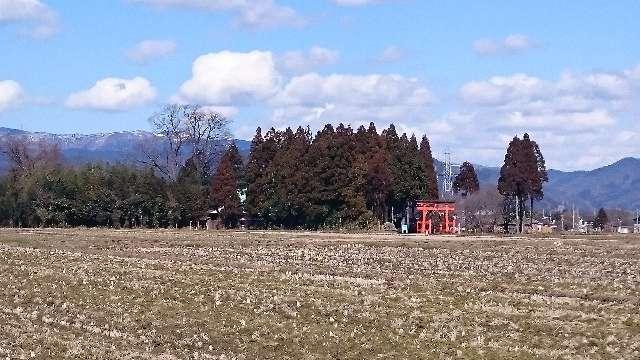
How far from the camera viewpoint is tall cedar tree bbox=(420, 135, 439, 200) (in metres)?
89.3

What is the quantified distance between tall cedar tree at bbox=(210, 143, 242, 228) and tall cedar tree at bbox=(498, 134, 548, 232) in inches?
981

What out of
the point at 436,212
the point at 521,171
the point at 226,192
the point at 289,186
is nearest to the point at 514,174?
the point at 521,171

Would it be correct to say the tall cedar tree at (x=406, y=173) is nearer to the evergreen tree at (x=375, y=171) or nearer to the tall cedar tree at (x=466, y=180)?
the evergreen tree at (x=375, y=171)

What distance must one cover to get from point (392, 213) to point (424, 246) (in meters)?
40.8

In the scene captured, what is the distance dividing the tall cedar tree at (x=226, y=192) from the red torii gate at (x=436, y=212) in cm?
1764

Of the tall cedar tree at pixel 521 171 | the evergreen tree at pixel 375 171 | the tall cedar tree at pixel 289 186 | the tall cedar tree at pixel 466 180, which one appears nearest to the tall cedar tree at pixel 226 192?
the tall cedar tree at pixel 289 186

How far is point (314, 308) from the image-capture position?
23.7 m

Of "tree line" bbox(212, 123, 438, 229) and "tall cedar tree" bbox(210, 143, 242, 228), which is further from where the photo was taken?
"tall cedar tree" bbox(210, 143, 242, 228)

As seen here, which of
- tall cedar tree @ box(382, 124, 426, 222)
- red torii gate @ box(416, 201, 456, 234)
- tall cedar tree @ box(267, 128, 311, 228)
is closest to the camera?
red torii gate @ box(416, 201, 456, 234)

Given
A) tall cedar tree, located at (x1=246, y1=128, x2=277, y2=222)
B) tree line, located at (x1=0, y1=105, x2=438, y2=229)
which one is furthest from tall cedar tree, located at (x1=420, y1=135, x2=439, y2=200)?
tall cedar tree, located at (x1=246, y1=128, x2=277, y2=222)

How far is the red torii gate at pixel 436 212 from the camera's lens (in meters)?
77.8

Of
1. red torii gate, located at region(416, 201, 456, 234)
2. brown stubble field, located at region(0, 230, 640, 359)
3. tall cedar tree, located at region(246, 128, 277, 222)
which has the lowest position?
brown stubble field, located at region(0, 230, 640, 359)

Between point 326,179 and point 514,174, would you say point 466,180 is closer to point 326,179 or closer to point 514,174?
point 514,174

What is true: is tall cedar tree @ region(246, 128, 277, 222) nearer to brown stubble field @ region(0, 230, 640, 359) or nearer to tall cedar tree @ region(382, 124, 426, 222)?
tall cedar tree @ region(382, 124, 426, 222)
